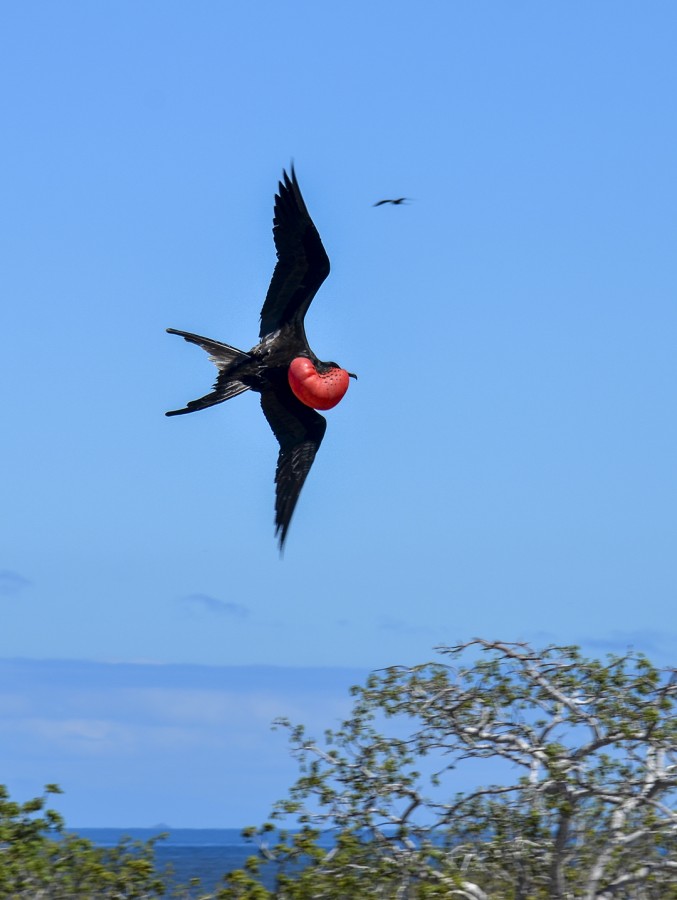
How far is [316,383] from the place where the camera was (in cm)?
1175

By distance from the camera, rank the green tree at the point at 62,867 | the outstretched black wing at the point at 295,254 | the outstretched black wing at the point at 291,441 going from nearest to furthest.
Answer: the green tree at the point at 62,867
the outstretched black wing at the point at 295,254
the outstretched black wing at the point at 291,441

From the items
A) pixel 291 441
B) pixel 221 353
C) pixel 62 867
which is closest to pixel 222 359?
pixel 221 353

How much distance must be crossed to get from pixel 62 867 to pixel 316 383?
413 centimetres

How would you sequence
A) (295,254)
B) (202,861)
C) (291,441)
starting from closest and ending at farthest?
(295,254) → (291,441) → (202,861)

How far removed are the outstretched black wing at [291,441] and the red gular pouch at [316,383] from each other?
2.35ft

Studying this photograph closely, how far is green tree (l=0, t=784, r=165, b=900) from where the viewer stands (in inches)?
377

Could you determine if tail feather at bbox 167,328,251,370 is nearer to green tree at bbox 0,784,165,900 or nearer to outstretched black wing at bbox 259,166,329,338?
outstretched black wing at bbox 259,166,329,338

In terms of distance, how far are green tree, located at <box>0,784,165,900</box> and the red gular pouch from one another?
3.70 m

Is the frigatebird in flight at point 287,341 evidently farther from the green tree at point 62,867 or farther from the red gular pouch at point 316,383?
the green tree at point 62,867

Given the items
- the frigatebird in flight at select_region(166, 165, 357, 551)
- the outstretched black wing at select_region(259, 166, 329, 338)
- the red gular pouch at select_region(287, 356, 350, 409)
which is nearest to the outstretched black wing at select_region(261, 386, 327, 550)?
the frigatebird in flight at select_region(166, 165, 357, 551)

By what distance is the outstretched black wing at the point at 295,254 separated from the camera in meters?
11.5

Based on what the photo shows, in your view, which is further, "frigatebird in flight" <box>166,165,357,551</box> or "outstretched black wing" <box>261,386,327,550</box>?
"outstretched black wing" <box>261,386,327,550</box>

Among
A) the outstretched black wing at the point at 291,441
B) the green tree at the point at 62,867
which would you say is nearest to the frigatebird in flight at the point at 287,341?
the outstretched black wing at the point at 291,441

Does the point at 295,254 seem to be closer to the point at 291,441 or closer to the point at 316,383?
the point at 316,383
